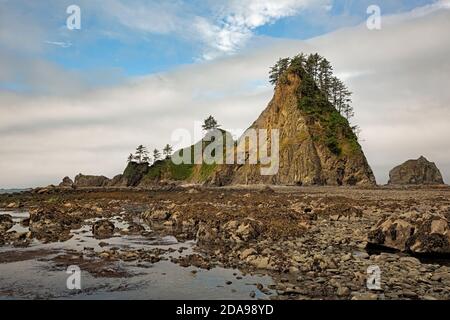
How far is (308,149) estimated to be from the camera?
288 ft

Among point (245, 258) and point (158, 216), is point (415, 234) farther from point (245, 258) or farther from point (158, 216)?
point (158, 216)

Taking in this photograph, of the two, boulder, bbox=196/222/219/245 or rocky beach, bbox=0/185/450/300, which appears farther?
boulder, bbox=196/222/219/245

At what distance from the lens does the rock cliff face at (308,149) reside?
3391 inches

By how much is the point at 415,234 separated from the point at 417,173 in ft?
352

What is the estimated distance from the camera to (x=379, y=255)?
16.3 m

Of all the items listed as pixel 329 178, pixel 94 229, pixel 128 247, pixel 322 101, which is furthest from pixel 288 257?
pixel 322 101

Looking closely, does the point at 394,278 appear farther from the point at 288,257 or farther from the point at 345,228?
the point at 345,228

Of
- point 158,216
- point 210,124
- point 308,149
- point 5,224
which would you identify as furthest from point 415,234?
point 210,124

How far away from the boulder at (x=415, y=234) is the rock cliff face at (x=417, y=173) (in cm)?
10109

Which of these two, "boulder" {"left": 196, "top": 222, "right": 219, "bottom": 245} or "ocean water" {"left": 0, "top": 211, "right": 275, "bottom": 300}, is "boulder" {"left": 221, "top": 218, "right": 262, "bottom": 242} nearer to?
"boulder" {"left": 196, "top": 222, "right": 219, "bottom": 245}

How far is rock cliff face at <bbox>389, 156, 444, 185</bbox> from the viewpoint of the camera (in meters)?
111

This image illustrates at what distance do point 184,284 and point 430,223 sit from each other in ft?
41.0

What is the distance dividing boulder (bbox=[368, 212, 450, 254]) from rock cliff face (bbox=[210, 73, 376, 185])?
66157 millimetres
